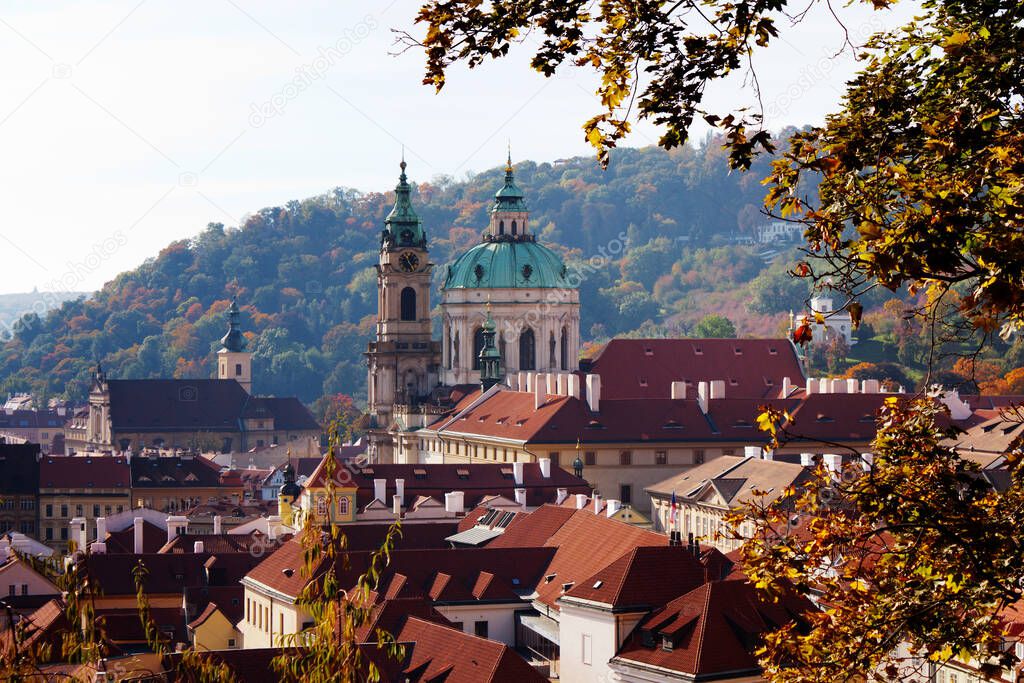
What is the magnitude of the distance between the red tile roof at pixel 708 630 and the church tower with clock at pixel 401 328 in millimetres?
92618

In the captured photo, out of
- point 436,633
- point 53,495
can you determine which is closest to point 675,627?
point 436,633

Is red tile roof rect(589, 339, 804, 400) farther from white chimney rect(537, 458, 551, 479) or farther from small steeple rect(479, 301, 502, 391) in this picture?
white chimney rect(537, 458, 551, 479)

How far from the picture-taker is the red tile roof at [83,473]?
414 ft

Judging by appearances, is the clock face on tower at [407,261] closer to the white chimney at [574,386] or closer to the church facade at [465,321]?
the church facade at [465,321]

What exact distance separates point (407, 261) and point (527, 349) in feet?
35.8

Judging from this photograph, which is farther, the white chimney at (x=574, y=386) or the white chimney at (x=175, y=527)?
the white chimney at (x=574, y=386)

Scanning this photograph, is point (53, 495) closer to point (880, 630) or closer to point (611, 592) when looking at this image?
point (611, 592)

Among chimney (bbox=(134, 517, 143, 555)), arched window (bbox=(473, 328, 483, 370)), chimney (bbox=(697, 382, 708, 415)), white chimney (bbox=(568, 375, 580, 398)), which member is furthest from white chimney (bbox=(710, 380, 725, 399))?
chimney (bbox=(134, 517, 143, 555))

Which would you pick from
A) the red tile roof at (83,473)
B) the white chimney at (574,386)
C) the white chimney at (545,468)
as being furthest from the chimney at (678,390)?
the red tile roof at (83,473)

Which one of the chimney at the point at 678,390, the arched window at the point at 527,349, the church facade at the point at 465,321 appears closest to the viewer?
the chimney at the point at 678,390

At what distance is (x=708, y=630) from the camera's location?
50.9 meters

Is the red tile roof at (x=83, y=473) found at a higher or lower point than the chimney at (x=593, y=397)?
lower

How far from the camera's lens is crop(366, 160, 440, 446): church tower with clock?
483 feet

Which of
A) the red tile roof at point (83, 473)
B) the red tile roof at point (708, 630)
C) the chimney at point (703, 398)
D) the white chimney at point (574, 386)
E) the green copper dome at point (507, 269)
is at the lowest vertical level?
the red tile roof at point (708, 630)
